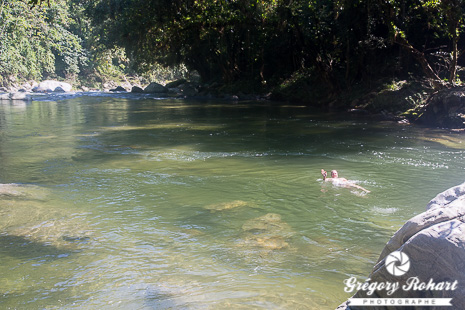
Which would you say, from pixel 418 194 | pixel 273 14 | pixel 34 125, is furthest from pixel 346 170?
pixel 273 14

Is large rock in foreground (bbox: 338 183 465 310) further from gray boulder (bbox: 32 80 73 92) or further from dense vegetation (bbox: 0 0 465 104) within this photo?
gray boulder (bbox: 32 80 73 92)

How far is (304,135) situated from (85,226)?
9.43 meters

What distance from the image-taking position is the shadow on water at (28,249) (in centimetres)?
518

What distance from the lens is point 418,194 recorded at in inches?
303

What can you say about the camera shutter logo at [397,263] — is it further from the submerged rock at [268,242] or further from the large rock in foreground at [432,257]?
the submerged rock at [268,242]

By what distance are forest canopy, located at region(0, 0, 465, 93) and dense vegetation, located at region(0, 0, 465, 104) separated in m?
0.05

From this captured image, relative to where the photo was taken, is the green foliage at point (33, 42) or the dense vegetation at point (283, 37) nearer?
the dense vegetation at point (283, 37)

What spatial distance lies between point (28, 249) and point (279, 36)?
23995mm

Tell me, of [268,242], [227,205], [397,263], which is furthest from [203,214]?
[397,263]

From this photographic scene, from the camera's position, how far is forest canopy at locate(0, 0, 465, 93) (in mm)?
18234

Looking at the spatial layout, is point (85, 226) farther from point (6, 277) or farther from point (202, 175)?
point (202, 175)

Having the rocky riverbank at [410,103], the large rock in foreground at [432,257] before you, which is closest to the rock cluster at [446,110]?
the rocky riverbank at [410,103]

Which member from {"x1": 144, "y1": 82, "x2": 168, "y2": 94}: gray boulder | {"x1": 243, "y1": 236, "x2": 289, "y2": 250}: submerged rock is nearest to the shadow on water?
{"x1": 243, "y1": 236, "x2": 289, "y2": 250}: submerged rock

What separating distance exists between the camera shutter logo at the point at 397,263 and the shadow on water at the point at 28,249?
379 cm
